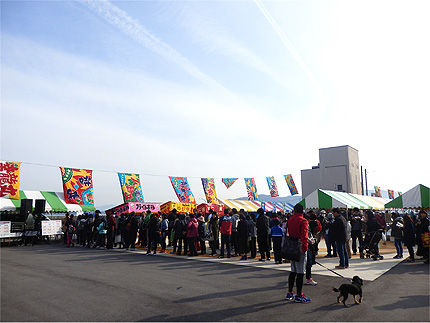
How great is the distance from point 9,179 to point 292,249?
65.2 feet

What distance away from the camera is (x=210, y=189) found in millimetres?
29594

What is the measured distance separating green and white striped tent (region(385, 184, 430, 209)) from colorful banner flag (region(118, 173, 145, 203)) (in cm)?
1831

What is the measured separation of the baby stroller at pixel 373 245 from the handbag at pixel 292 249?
252 inches

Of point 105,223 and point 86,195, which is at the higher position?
point 86,195

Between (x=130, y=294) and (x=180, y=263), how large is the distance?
4.14 m

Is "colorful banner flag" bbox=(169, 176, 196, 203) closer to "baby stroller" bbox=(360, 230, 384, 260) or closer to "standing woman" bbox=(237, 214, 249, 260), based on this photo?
"standing woman" bbox=(237, 214, 249, 260)

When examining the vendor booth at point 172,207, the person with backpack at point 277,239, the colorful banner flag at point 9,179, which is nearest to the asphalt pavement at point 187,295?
the person with backpack at point 277,239

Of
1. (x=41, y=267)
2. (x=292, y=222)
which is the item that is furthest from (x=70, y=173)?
(x=292, y=222)

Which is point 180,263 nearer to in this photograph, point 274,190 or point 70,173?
point 70,173

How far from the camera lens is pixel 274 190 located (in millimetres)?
A: 35312

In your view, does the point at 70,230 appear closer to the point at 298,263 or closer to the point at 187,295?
the point at 187,295

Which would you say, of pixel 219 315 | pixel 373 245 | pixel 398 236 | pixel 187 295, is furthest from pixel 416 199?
pixel 219 315

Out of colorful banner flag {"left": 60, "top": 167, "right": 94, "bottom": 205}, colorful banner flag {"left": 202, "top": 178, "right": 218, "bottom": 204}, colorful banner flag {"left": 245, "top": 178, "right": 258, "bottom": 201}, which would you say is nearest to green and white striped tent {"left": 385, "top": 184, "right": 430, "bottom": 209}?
colorful banner flag {"left": 202, "top": 178, "right": 218, "bottom": 204}

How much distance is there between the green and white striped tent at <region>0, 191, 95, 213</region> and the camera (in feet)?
63.3
